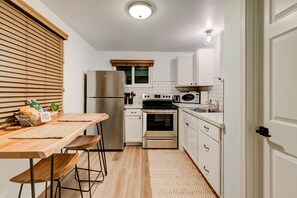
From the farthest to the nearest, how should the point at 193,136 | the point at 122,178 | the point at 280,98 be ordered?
the point at 193,136, the point at 122,178, the point at 280,98

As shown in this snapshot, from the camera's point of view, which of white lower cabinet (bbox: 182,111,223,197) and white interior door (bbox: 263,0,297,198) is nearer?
white interior door (bbox: 263,0,297,198)

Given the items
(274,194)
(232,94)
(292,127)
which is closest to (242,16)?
(232,94)

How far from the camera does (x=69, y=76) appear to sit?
2801 millimetres

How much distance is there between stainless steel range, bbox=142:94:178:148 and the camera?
3562 millimetres

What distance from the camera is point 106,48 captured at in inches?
158

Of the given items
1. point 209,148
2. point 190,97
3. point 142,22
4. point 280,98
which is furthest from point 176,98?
point 280,98

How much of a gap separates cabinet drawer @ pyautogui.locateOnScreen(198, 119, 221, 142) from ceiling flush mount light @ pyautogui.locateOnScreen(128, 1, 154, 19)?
61.7 inches

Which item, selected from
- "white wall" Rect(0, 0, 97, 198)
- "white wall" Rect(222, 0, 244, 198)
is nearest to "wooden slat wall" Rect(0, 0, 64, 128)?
"white wall" Rect(0, 0, 97, 198)

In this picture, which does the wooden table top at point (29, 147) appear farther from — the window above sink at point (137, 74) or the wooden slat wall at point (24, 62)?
the window above sink at point (137, 74)

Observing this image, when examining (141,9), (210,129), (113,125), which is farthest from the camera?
(113,125)

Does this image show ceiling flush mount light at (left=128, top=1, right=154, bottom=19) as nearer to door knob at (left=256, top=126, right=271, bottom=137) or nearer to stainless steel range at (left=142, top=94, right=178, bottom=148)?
door knob at (left=256, top=126, right=271, bottom=137)

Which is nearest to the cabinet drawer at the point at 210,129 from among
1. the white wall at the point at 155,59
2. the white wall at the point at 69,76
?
the white wall at the point at 69,76

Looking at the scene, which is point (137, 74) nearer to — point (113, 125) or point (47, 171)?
point (113, 125)

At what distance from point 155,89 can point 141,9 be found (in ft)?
8.06
